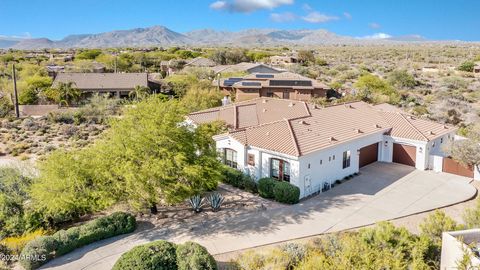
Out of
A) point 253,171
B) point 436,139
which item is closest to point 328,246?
point 253,171

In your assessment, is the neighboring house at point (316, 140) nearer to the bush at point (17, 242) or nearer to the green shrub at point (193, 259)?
the green shrub at point (193, 259)

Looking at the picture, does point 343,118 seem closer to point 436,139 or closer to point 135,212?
point 436,139

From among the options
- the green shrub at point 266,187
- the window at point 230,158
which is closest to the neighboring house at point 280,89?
the window at point 230,158

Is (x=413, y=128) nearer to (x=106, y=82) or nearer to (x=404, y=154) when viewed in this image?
(x=404, y=154)

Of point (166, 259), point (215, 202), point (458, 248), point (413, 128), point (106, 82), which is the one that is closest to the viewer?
point (458, 248)

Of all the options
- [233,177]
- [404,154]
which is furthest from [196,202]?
[404,154]

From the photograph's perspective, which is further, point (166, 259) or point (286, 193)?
point (286, 193)

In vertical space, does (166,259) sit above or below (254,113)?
below

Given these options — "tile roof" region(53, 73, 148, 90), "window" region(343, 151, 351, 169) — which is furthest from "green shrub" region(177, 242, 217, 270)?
"tile roof" region(53, 73, 148, 90)
